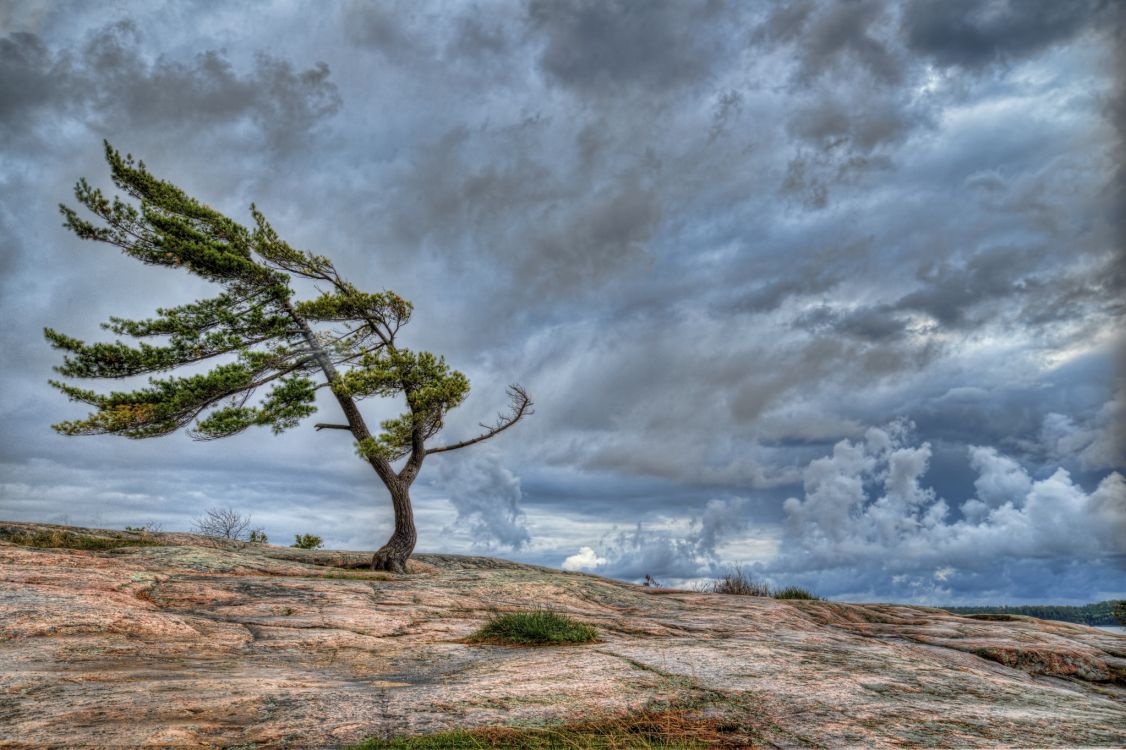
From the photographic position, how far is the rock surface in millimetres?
5273

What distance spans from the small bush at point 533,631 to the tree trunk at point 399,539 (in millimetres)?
10711

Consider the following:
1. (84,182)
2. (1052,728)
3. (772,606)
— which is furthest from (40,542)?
(1052,728)

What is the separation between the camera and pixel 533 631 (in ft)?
32.2

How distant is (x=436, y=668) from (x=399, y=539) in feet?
44.0

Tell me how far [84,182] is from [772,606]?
21828mm

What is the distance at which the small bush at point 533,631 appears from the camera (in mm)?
9750

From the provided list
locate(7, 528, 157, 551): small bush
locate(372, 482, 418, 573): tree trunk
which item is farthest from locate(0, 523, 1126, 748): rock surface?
locate(372, 482, 418, 573): tree trunk

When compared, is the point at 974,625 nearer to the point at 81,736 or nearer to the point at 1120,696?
the point at 1120,696

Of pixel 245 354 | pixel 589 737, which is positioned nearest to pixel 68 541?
pixel 245 354

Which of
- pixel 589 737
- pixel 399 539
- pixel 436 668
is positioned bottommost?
pixel 436 668

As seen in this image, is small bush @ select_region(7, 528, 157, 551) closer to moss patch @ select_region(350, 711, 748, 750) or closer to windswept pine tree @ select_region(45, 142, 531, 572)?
windswept pine tree @ select_region(45, 142, 531, 572)

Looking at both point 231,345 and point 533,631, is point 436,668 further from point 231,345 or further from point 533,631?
point 231,345

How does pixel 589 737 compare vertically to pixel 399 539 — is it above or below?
below

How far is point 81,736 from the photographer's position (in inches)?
185
